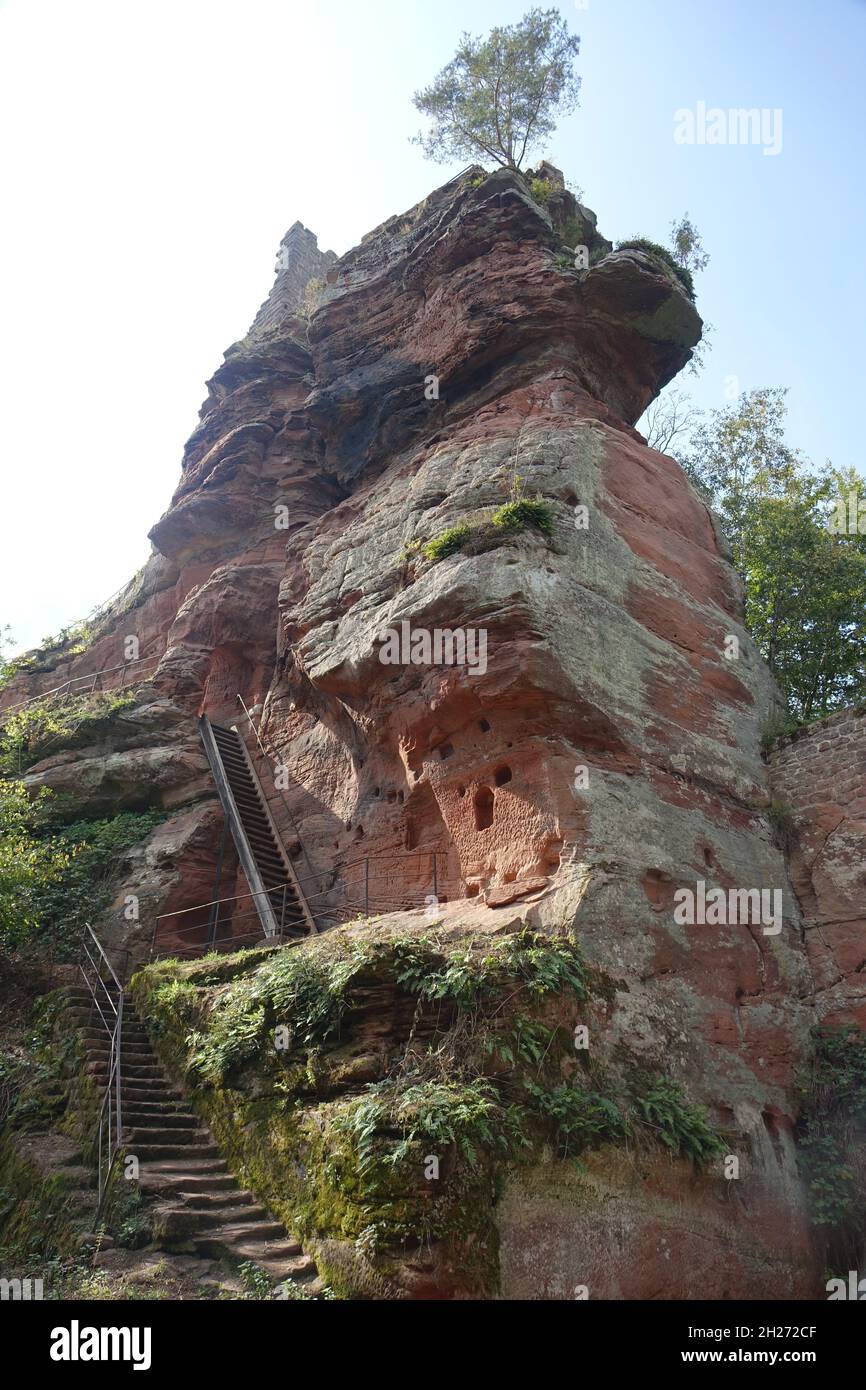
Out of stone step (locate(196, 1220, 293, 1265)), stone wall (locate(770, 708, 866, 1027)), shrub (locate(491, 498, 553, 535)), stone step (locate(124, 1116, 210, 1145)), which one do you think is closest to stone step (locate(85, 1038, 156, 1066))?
A: stone step (locate(124, 1116, 210, 1145))

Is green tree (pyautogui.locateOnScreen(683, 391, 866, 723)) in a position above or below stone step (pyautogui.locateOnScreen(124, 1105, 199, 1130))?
above

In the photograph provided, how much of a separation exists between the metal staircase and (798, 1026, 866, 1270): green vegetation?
7.26m

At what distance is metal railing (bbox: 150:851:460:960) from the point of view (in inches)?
528

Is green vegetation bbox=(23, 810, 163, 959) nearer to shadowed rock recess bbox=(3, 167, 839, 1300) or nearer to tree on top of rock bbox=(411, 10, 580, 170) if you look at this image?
shadowed rock recess bbox=(3, 167, 839, 1300)

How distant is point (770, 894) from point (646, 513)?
672cm

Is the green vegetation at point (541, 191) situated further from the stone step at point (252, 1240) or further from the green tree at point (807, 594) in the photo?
the stone step at point (252, 1240)

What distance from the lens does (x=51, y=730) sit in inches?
777

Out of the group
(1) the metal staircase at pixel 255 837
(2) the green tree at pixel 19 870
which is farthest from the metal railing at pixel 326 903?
(2) the green tree at pixel 19 870

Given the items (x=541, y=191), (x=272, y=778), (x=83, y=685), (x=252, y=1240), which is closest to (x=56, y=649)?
(x=83, y=685)

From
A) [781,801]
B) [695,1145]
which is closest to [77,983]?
[695,1145]

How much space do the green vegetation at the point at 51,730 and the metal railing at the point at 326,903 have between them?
17.2 ft

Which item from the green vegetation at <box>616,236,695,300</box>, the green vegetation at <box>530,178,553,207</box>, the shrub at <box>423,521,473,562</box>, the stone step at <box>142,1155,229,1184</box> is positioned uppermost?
the green vegetation at <box>530,178,553,207</box>

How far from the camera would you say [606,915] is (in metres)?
10.3

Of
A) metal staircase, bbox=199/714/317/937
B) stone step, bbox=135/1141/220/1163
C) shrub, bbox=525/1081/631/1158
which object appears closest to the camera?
shrub, bbox=525/1081/631/1158
